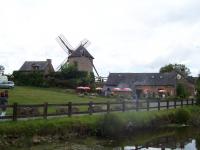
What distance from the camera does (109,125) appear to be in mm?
29469

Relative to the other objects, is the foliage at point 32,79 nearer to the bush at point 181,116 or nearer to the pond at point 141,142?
the bush at point 181,116

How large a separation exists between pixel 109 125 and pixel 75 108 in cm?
402

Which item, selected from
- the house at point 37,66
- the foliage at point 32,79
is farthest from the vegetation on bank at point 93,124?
the house at point 37,66

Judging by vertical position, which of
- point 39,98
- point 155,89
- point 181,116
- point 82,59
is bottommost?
point 181,116

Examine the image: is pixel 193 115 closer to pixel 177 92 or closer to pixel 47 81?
pixel 47 81

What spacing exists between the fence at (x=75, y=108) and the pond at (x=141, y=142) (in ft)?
7.82

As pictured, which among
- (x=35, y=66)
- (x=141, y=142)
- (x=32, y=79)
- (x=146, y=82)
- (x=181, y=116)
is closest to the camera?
(x=141, y=142)

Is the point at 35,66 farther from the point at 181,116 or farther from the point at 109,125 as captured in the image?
the point at 109,125

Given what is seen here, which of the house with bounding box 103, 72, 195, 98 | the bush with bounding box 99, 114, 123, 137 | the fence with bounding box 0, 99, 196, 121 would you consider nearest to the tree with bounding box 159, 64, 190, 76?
the house with bounding box 103, 72, 195, 98

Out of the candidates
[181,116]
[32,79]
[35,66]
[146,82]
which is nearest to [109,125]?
[181,116]

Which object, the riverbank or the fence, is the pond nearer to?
the riverbank

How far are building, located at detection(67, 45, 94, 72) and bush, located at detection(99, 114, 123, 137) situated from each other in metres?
61.7

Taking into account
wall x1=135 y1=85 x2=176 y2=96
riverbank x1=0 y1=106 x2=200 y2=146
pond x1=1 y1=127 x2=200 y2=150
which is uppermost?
wall x1=135 y1=85 x2=176 y2=96

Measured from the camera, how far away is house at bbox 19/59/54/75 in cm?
9198
